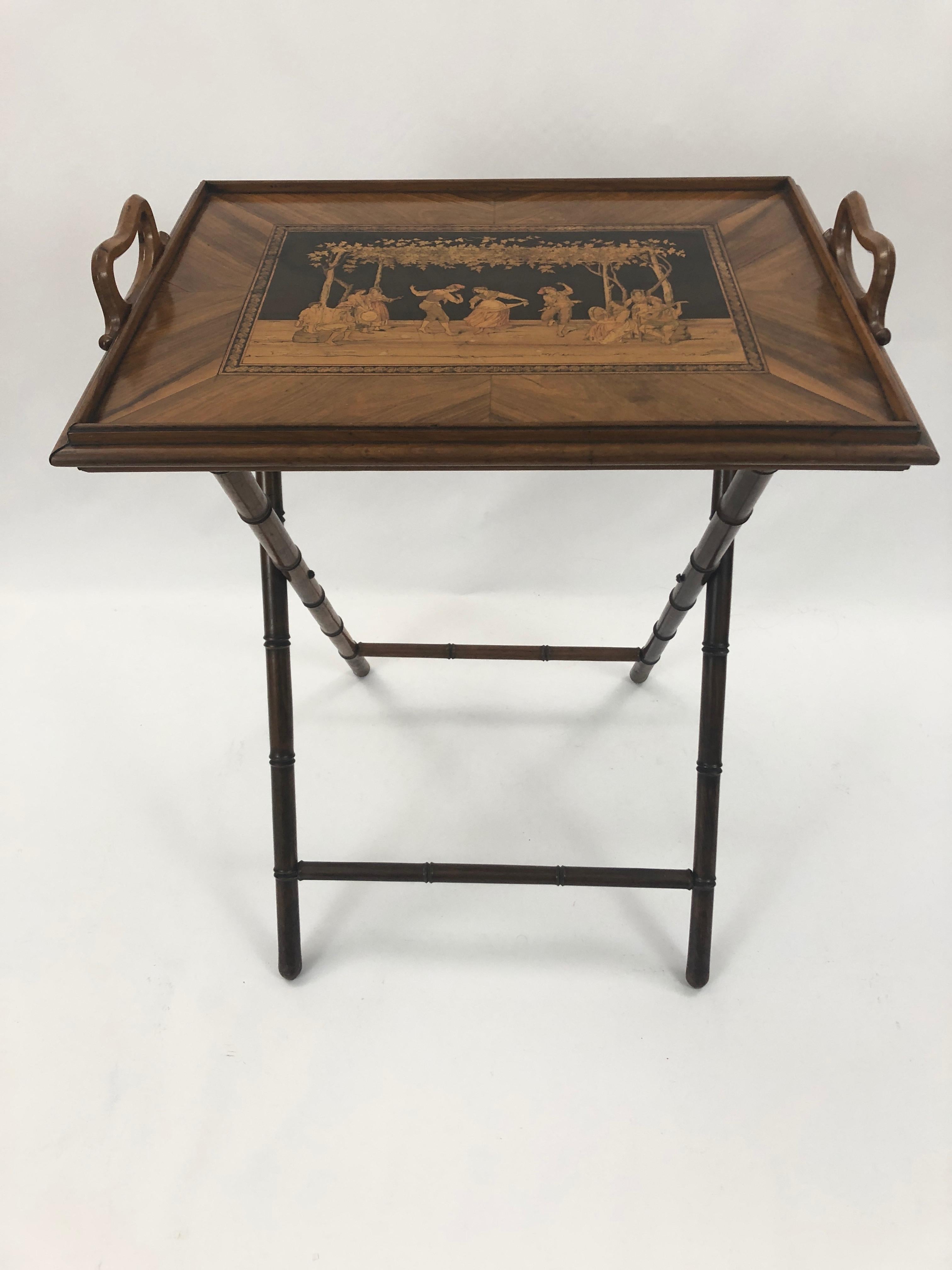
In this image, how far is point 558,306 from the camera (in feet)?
6.28

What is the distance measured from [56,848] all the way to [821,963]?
176 cm

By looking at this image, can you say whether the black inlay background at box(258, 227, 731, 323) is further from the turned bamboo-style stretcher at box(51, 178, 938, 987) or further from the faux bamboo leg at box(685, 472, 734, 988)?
the faux bamboo leg at box(685, 472, 734, 988)

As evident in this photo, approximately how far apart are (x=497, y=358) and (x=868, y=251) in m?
0.65

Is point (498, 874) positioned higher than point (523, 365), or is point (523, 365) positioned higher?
point (523, 365)

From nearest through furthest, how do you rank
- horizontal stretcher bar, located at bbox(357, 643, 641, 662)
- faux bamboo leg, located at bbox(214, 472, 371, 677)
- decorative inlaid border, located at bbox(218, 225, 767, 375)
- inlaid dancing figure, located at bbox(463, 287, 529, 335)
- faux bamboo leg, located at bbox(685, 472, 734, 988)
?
1. decorative inlaid border, located at bbox(218, 225, 767, 375)
2. inlaid dancing figure, located at bbox(463, 287, 529, 335)
3. faux bamboo leg, located at bbox(214, 472, 371, 677)
4. faux bamboo leg, located at bbox(685, 472, 734, 988)
5. horizontal stretcher bar, located at bbox(357, 643, 641, 662)

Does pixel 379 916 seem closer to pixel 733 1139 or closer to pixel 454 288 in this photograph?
pixel 733 1139

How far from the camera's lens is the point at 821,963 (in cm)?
239

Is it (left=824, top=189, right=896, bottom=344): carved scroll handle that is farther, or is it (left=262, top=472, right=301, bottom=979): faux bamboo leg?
(left=262, top=472, right=301, bottom=979): faux bamboo leg

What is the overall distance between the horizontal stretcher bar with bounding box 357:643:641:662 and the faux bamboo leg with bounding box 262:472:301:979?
662 mm

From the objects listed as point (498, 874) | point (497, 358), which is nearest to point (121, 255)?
point (497, 358)

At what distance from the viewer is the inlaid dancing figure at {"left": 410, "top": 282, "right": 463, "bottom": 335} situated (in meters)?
1.88

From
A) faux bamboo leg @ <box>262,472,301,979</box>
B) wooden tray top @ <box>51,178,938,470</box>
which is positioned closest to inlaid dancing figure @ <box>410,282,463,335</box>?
wooden tray top @ <box>51,178,938,470</box>

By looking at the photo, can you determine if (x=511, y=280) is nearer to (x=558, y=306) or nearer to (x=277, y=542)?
(x=558, y=306)

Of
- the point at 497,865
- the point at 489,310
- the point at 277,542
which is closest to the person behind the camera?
the point at 489,310
